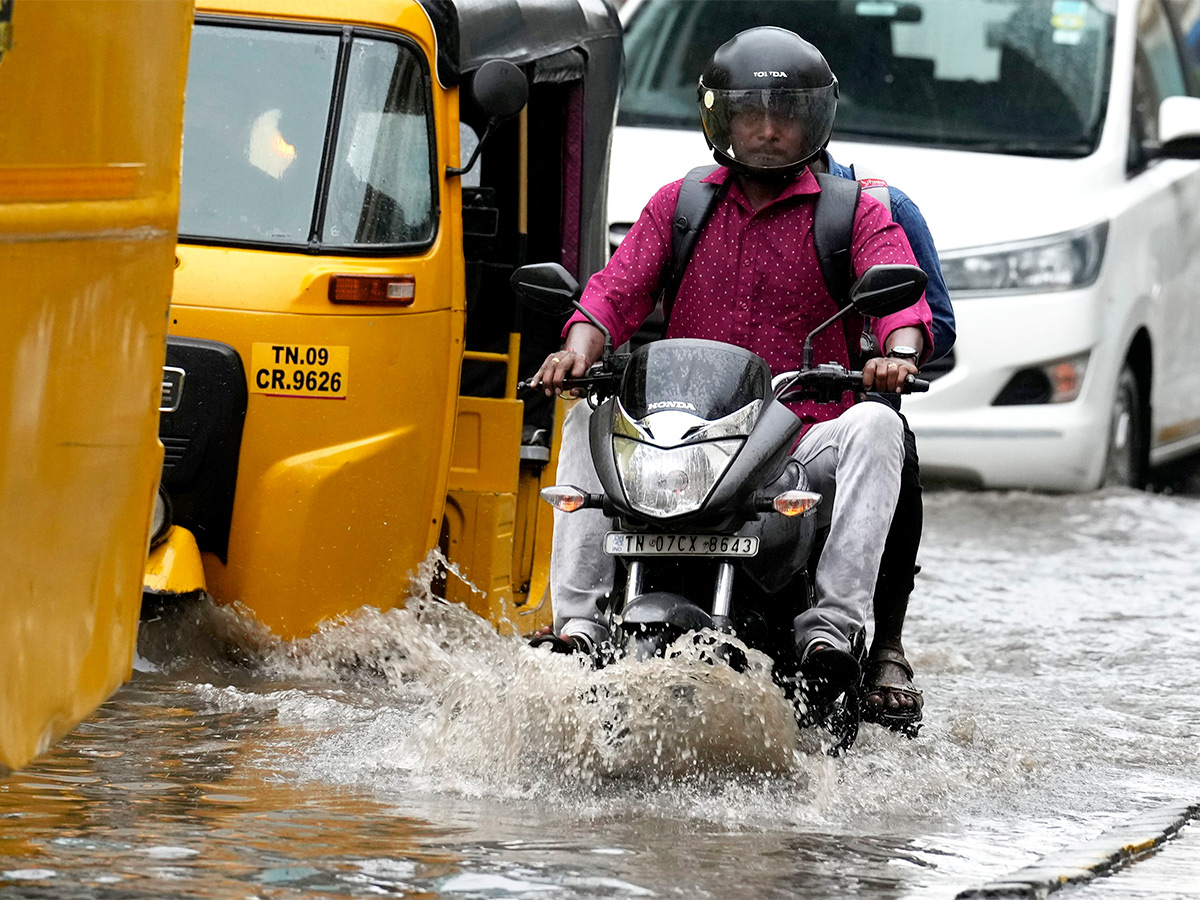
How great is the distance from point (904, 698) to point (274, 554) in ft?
6.40

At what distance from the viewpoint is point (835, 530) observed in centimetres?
567

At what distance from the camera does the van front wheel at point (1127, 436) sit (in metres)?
11.8

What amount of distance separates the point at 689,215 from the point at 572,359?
1.88ft

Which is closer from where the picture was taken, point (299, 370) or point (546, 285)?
point (546, 285)

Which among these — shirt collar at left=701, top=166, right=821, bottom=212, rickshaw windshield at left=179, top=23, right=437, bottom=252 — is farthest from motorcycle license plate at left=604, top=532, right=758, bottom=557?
rickshaw windshield at left=179, top=23, right=437, bottom=252

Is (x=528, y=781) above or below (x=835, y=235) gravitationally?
below

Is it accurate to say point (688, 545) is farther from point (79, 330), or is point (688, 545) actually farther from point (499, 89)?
point (499, 89)

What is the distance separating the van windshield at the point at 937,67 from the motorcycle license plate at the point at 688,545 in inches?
253

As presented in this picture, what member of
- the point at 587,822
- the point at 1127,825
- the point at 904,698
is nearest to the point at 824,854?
the point at 587,822

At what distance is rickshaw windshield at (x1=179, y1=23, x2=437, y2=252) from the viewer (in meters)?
7.28

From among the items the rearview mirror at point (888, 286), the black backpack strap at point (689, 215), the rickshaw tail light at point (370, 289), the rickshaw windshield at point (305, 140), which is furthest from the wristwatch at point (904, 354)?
the rickshaw windshield at point (305, 140)

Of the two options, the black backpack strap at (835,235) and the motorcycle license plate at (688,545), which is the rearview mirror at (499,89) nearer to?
the black backpack strap at (835,235)

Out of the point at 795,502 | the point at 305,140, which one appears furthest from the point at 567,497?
the point at 305,140

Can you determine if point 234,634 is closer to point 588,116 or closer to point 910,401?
point 588,116
